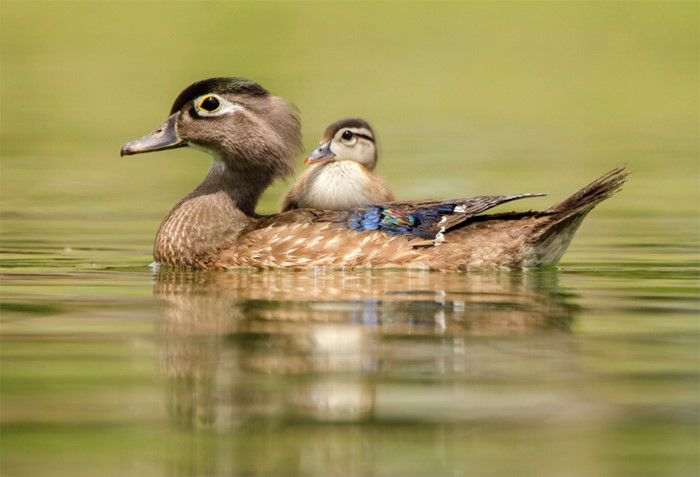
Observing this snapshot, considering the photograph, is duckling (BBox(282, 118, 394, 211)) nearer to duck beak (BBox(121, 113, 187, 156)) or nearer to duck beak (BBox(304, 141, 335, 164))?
duck beak (BBox(304, 141, 335, 164))

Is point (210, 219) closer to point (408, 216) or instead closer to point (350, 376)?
point (408, 216)

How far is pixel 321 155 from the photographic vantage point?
11.6m

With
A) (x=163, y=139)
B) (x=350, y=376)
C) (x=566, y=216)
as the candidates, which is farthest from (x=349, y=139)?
(x=350, y=376)

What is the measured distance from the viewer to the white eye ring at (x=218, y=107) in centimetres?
1156

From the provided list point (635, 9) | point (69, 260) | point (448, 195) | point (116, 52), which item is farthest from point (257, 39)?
point (69, 260)

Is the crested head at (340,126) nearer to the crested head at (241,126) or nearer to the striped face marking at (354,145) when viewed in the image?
the striped face marking at (354,145)

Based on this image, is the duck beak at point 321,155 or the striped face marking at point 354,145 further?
the striped face marking at point 354,145

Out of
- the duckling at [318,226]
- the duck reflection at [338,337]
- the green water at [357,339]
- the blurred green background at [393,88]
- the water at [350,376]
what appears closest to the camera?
the water at [350,376]

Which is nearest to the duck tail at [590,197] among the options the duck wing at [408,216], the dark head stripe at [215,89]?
the duck wing at [408,216]

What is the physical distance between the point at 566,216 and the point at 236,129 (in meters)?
2.95

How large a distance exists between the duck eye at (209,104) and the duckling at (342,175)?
910 millimetres

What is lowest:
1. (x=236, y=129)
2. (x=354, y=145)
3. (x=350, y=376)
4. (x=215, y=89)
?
(x=350, y=376)

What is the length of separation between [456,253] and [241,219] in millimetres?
1898

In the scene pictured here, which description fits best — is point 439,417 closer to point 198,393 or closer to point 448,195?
point 198,393
